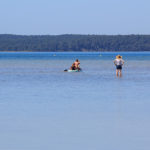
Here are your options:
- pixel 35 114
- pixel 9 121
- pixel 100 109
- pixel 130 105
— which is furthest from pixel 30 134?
pixel 130 105

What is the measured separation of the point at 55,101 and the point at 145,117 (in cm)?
419

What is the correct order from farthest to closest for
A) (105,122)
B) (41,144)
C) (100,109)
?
(100,109) < (105,122) < (41,144)

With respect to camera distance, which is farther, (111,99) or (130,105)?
(111,99)

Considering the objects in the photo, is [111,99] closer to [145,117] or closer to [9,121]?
[145,117]

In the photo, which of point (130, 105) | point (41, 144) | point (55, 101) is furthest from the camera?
point (55, 101)

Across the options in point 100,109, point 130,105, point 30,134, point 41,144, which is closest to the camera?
point 41,144

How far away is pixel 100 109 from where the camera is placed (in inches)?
526

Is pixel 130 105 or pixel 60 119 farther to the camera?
pixel 130 105

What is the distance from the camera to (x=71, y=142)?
9.07m

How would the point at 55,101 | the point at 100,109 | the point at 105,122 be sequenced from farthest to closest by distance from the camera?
1. the point at 55,101
2. the point at 100,109
3. the point at 105,122

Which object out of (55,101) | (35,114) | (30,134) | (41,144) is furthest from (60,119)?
(55,101)

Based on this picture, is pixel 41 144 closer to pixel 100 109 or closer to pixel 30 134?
pixel 30 134

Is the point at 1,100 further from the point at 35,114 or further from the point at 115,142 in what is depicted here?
the point at 115,142

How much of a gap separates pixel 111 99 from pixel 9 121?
5432 millimetres
